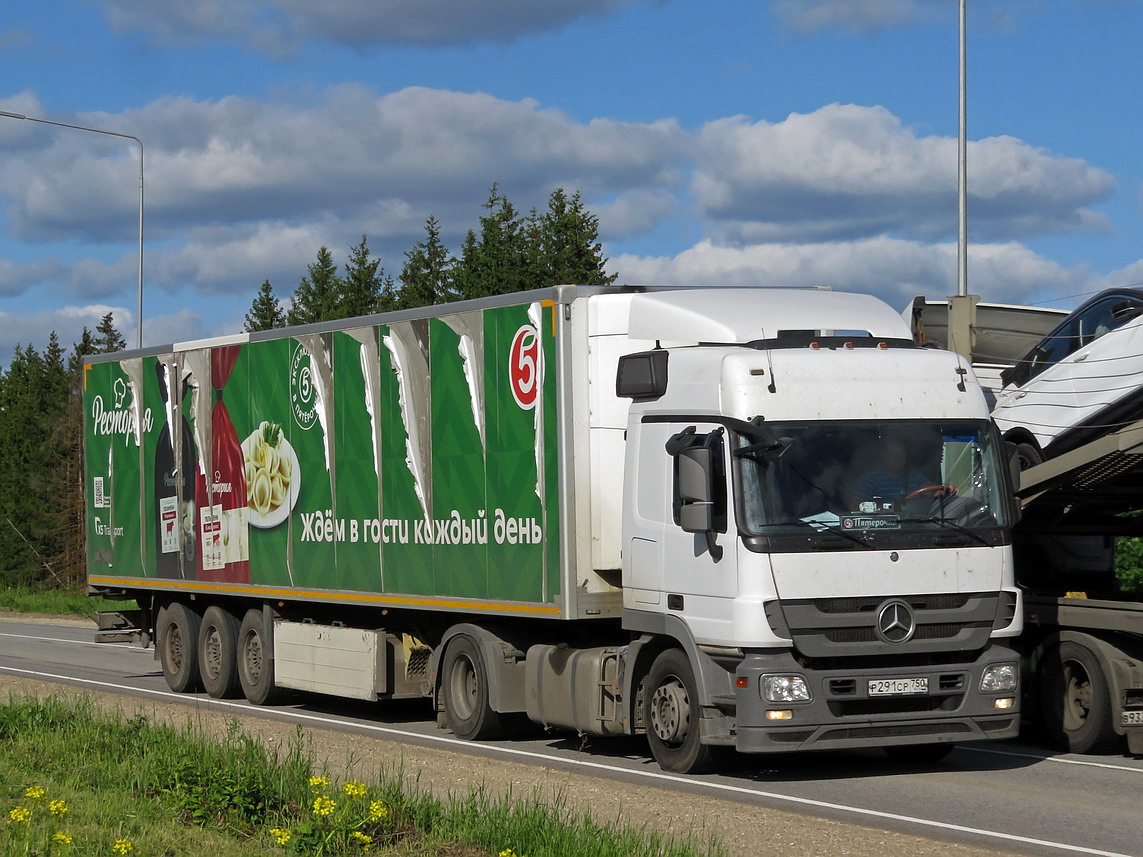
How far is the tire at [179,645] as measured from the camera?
64.2 ft

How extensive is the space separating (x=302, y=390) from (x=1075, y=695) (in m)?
7.96

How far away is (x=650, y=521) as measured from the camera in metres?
12.2

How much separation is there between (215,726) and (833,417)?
6403mm

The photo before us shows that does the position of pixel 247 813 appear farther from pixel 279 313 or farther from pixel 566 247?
pixel 279 313

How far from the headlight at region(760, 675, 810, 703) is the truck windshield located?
2.95 feet

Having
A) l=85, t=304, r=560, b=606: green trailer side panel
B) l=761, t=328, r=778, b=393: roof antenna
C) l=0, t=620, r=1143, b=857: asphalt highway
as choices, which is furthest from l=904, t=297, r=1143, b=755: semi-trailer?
l=85, t=304, r=560, b=606: green trailer side panel

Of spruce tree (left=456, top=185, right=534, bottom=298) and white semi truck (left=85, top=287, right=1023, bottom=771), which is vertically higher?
spruce tree (left=456, top=185, right=534, bottom=298)

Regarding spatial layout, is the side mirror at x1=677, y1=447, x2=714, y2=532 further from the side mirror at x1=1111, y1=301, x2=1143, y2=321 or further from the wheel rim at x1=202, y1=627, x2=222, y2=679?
the wheel rim at x1=202, y1=627, x2=222, y2=679

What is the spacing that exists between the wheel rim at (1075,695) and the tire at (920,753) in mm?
1040

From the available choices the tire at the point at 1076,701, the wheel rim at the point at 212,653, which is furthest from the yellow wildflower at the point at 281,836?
the wheel rim at the point at 212,653

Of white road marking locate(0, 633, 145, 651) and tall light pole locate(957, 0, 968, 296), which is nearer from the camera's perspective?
tall light pole locate(957, 0, 968, 296)

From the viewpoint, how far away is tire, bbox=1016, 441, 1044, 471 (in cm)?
1351

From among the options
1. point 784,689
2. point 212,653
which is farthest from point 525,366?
point 212,653

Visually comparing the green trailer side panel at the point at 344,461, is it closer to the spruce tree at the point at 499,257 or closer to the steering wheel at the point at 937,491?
the steering wheel at the point at 937,491
